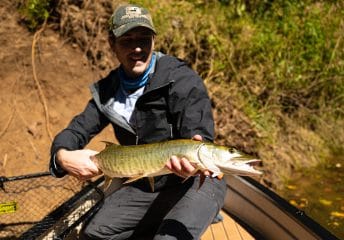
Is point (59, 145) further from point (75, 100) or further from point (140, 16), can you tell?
point (75, 100)

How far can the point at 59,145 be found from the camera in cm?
308

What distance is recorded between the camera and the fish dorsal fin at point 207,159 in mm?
2330

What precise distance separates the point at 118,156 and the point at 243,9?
212 inches

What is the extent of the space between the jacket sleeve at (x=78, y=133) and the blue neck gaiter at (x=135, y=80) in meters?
0.36

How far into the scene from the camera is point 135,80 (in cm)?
318

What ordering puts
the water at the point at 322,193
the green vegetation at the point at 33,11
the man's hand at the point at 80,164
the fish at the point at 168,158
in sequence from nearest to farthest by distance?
the fish at the point at 168,158
the man's hand at the point at 80,164
the water at the point at 322,193
the green vegetation at the point at 33,11

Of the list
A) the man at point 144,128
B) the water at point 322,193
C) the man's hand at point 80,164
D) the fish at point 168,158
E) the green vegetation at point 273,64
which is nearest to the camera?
the fish at point 168,158

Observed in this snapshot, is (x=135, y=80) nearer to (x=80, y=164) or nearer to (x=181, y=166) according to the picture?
(x=80, y=164)

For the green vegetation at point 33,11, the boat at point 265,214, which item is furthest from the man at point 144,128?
the green vegetation at point 33,11

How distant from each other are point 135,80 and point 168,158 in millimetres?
922

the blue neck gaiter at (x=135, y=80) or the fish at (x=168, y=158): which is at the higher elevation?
the blue neck gaiter at (x=135, y=80)

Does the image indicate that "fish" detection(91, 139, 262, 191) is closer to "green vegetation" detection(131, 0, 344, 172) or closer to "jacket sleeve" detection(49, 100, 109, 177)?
"jacket sleeve" detection(49, 100, 109, 177)

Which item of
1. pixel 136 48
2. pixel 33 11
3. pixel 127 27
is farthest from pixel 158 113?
pixel 33 11

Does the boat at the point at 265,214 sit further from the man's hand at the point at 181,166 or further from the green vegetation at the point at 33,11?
the green vegetation at the point at 33,11
